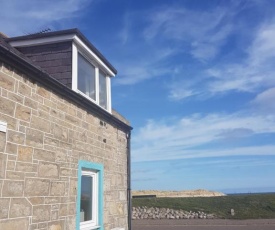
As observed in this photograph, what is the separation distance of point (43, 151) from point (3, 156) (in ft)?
2.91

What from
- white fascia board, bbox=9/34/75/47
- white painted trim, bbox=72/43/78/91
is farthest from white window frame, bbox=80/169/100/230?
white fascia board, bbox=9/34/75/47

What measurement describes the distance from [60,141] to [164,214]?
744 inches

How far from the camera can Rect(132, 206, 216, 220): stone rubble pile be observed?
71.3 feet

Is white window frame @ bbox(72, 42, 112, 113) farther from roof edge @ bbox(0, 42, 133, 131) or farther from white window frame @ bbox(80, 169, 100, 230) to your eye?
white window frame @ bbox(80, 169, 100, 230)

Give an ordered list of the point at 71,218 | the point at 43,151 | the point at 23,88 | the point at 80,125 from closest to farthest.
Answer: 1. the point at 23,88
2. the point at 43,151
3. the point at 71,218
4. the point at 80,125

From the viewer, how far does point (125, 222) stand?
25.9ft

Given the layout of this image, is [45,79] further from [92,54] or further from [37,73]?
[92,54]

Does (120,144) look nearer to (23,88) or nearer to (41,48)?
(41,48)

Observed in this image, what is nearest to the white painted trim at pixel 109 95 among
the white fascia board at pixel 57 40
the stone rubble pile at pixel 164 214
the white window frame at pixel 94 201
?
the white fascia board at pixel 57 40

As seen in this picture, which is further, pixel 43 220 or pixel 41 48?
pixel 41 48

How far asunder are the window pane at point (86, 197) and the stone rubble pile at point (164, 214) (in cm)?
1698

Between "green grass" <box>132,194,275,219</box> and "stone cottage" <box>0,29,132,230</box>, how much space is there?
15516 millimetres

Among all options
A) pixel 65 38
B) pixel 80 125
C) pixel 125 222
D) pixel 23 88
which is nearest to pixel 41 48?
pixel 65 38

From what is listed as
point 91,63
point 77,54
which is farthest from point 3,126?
point 91,63
